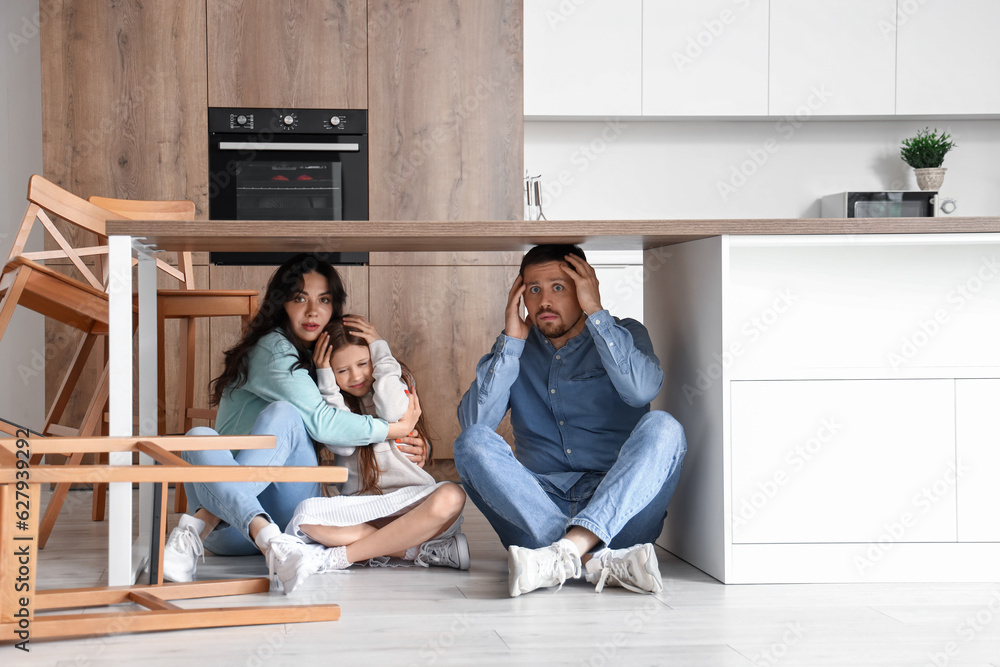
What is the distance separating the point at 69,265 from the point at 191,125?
0.74m

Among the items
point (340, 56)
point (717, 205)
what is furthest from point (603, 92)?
point (340, 56)

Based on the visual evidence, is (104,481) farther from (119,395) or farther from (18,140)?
(18,140)

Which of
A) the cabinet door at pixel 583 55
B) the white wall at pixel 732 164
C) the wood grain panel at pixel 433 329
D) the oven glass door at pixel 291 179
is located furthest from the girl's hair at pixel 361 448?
the white wall at pixel 732 164

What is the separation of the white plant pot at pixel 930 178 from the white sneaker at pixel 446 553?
3.28 meters

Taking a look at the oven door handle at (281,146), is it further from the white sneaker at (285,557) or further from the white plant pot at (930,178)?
the white plant pot at (930,178)

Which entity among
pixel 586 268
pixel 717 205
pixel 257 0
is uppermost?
pixel 257 0

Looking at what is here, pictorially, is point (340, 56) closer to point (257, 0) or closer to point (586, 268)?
point (257, 0)

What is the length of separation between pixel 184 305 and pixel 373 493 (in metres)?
0.96

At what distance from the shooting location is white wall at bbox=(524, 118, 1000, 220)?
4.33 metres

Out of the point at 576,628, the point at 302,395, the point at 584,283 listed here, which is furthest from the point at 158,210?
the point at 576,628

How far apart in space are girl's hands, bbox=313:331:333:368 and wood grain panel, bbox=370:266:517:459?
1370 millimetres

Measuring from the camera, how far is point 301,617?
1547 mm

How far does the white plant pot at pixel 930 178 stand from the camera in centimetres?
414

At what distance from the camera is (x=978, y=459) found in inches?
73.9
